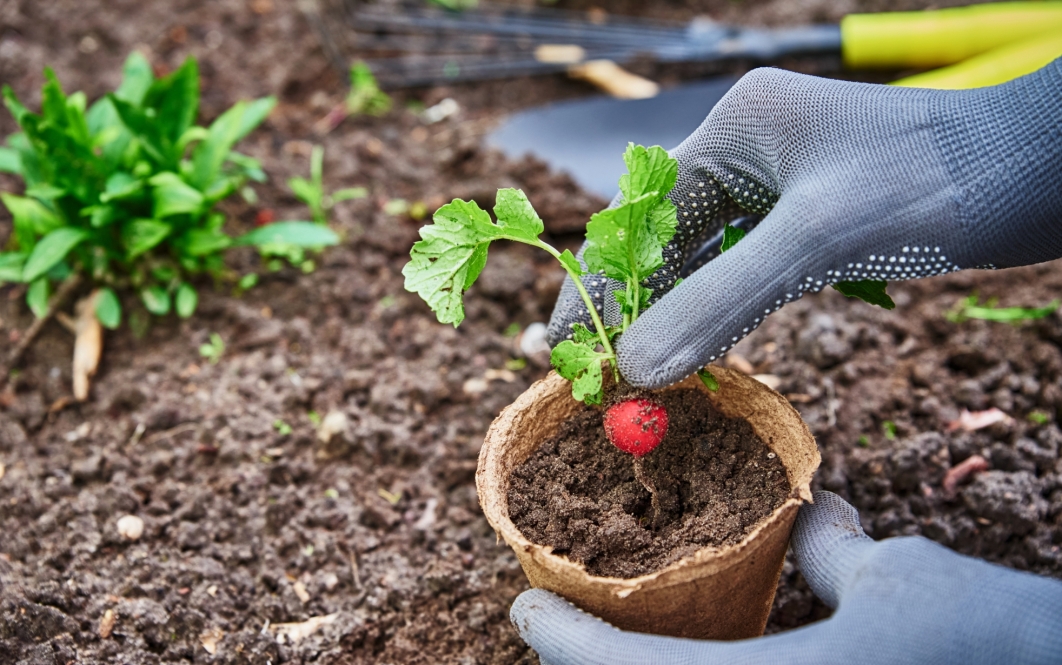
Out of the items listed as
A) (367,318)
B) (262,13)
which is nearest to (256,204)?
(367,318)

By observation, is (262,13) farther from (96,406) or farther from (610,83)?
(96,406)

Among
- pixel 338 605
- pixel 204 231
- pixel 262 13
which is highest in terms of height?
pixel 262 13

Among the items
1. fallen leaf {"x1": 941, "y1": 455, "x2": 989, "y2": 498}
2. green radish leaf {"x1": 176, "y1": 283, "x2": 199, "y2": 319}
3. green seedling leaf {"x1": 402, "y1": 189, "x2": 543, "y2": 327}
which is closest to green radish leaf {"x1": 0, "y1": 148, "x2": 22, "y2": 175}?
green radish leaf {"x1": 176, "y1": 283, "x2": 199, "y2": 319}

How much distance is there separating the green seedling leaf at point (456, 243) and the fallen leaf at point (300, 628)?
728 mm

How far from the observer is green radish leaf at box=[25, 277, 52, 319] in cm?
221

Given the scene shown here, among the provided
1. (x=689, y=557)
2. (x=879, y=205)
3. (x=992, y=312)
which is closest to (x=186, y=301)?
(x=689, y=557)

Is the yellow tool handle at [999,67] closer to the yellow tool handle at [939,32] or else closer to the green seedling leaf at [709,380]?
the yellow tool handle at [939,32]

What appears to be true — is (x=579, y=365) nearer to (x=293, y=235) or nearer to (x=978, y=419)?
(x=978, y=419)

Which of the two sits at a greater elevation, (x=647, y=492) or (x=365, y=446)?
(x=647, y=492)

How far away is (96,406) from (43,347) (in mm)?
292

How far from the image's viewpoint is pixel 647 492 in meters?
1.39

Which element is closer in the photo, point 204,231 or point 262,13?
point 204,231

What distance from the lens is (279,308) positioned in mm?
2400

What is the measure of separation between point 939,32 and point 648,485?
2.37 m
